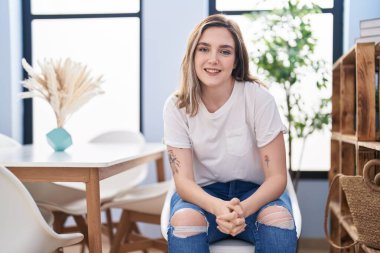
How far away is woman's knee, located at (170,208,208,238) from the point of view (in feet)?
4.81

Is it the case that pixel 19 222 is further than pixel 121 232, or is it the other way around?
pixel 121 232

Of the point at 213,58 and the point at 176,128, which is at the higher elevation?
the point at 213,58

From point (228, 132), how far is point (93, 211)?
1.92 ft

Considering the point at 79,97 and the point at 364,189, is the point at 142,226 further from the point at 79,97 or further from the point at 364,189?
the point at 364,189

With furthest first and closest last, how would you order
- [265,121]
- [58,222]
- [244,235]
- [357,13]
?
[357,13]
[58,222]
[265,121]
[244,235]

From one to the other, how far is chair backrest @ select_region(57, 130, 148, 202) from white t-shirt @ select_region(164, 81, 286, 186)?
1.13 m

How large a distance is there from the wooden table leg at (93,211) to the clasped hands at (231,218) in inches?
19.0

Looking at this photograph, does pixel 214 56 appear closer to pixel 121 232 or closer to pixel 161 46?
pixel 121 232

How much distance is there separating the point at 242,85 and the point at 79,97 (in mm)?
848

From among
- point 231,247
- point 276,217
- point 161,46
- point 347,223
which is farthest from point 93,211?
point 161,46

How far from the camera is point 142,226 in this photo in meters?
3.45

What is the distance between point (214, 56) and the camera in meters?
1.71

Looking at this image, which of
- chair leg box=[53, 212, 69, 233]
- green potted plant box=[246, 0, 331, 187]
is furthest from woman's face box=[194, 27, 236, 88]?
chair leg box=[53, 212, 69, 233]

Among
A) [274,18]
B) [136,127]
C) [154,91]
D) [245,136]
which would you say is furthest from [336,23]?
[245,136]
